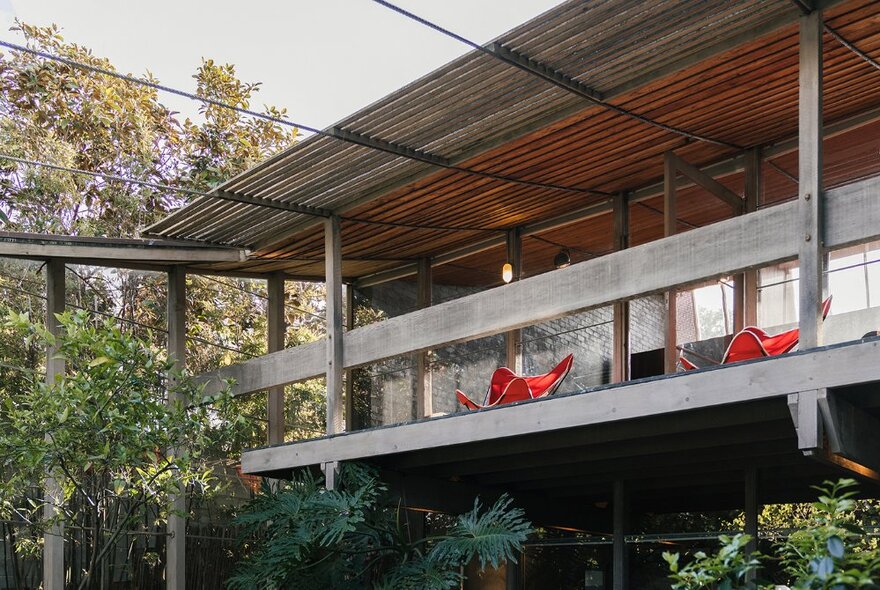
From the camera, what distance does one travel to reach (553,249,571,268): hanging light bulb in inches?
442

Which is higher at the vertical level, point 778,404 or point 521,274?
point 521,274

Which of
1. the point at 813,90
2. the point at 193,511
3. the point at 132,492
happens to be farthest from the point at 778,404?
the point at 193,511

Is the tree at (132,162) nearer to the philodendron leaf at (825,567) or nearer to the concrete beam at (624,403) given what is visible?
the concrete beam at (624,403)

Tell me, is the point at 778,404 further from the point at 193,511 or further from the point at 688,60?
the point at 193,511

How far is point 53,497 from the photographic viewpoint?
995cm

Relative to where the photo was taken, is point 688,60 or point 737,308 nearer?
point 688,60

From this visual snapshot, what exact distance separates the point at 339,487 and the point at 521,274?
364 cm

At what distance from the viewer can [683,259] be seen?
6.66 metres

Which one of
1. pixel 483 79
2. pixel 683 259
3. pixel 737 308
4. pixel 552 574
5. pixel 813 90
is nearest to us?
pixel 813 90

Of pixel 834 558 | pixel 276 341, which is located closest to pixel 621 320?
pixel 276 341

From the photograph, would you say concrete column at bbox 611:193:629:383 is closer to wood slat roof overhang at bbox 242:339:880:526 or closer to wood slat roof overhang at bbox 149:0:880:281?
wood slat roof overhang at bbox 149:0:880:281

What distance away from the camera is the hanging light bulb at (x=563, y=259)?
11234mm

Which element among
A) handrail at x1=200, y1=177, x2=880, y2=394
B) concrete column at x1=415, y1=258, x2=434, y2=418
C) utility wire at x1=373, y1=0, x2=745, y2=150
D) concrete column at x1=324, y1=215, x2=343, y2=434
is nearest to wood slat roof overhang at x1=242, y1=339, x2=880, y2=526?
concrete column at x1=324, y1=215, x2=343, y2=434

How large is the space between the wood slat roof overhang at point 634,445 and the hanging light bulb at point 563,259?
243 centimetres
